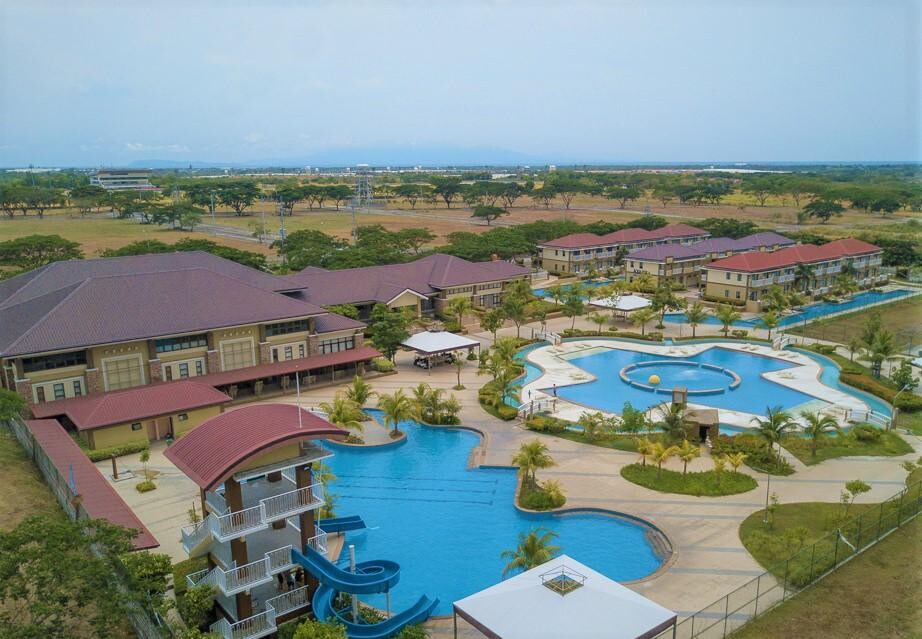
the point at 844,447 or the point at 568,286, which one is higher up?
the point at 568,286

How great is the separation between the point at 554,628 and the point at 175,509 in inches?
768

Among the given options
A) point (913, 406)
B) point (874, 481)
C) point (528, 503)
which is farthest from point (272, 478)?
point (913, 406)

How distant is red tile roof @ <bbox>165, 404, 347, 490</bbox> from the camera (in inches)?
791

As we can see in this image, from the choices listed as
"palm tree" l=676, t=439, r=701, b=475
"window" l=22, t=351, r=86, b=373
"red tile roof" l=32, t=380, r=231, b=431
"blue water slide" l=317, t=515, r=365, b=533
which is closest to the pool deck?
"palm tree" l=676, t=439, r=701, b=475

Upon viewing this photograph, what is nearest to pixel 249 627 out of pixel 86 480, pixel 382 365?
pixel 86 480

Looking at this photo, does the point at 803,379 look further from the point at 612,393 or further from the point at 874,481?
the point at 874,481

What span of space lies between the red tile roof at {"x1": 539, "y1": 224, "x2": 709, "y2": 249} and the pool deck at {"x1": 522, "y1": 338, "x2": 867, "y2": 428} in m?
31.3

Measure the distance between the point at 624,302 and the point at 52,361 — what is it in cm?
4658

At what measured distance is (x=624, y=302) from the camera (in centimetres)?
6431

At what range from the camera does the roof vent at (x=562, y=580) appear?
1947 cm

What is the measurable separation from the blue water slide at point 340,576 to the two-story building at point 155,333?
2332cm

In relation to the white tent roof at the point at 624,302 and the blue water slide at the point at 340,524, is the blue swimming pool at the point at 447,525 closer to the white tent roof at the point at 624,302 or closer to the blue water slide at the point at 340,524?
the blue water slide at the point at 340,524

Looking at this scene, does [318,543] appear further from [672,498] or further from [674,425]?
[674,425]

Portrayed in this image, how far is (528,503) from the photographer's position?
30.3m
